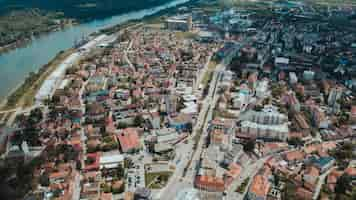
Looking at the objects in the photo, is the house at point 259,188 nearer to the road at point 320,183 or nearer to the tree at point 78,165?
the road at point 320,183

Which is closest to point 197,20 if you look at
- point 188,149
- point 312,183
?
point 188,149

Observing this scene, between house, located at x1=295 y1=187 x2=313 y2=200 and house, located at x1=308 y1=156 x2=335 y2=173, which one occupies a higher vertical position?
house, located at x1=308 y1=156 x2=335 y2=173

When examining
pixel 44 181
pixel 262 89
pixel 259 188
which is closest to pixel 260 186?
pixel 259 188

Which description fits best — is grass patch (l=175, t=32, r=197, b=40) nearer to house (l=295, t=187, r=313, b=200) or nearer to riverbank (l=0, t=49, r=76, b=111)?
riverbank (l=0, t=49, r=76, b=111)

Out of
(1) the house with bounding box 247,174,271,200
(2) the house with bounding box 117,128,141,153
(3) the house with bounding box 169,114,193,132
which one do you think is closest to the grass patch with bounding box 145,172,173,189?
(2) the house with bounding box 117,128,141,153

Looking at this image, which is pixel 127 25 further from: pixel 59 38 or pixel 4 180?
pixel 4 180

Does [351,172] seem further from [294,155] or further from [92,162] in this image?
[92,162]
